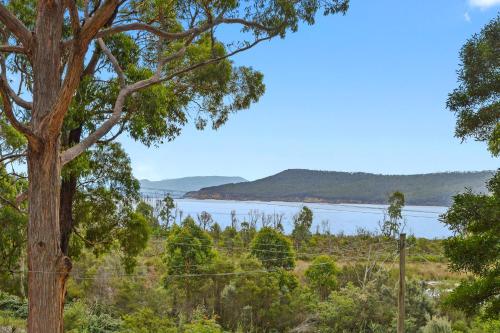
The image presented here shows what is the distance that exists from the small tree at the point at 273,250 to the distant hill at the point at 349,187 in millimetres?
47721

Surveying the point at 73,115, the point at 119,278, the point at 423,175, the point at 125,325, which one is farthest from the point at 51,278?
the point at 423,175

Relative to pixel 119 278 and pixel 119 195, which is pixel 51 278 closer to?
pixel 119 195

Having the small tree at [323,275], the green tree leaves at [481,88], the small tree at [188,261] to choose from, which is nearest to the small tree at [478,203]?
the green tree leaves at [481,88]

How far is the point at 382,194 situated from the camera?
76.8 m

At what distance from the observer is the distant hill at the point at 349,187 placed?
7619cm

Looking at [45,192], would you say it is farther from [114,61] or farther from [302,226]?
[302,226]

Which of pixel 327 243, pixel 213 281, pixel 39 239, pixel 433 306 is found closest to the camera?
pixel 39 239

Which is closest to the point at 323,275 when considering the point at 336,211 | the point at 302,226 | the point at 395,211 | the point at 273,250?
the point at 273,250

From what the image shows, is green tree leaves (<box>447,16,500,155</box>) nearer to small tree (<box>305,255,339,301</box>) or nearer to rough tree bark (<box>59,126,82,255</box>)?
rough tree bark (<box>59,126,82,255</box>)

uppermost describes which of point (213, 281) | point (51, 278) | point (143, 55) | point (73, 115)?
point (143, 55)

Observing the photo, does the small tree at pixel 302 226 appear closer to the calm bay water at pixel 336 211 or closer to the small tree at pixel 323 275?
the calm bay water at pixel 336 211

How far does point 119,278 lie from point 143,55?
11777 mm

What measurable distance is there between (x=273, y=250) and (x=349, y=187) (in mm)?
63774

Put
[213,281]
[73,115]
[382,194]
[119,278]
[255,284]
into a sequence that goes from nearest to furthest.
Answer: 1. [73,115]
2. [255,284]
3. [213,281]
4. [119,278]
5. [382,194]
